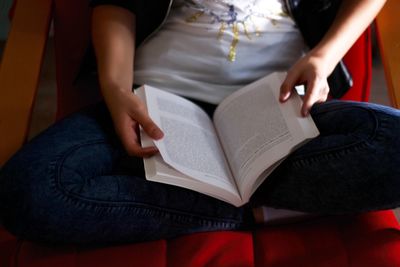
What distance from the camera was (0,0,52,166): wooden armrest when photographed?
0.73m

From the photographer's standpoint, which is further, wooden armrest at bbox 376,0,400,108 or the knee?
wooden armrest at bbox 376,0,400,108

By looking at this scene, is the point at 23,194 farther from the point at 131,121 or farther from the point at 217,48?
the point at 217,48

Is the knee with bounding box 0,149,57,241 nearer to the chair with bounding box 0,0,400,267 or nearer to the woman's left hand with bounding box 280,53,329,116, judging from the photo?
the chair with bounding box 0,0,400,267

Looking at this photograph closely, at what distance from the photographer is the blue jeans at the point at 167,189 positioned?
619 mm

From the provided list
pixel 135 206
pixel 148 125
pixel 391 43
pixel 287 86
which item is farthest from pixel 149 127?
pixel 391 43

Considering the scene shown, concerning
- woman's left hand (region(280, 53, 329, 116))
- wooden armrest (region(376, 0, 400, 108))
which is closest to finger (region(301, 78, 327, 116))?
woman's left hand (region(280, 53, 329, 116))

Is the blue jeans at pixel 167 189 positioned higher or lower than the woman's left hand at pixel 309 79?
lower

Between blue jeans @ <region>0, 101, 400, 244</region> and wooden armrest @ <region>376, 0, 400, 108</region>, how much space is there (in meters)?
0.14

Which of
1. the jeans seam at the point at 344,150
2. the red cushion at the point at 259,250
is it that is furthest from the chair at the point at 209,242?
the jeans seam at the point at 344,150

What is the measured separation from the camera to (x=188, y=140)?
70 cm

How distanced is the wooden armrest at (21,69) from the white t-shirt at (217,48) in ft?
0.60

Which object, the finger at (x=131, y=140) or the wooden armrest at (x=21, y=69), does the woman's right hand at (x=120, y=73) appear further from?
the wooden armrest at (x=21, y=69)

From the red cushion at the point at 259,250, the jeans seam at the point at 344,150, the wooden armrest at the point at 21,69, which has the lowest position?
the red cushion at the point at 259,250

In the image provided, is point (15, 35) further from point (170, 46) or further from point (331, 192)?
point (331, 192)
